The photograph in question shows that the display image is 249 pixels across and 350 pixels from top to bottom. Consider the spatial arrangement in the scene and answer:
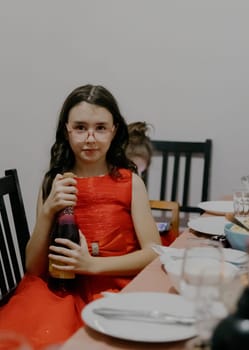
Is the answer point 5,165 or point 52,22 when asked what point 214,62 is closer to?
point 52,22

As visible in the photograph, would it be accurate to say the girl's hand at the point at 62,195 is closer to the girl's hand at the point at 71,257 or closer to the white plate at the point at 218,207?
the girl's hand at the point at 71,257

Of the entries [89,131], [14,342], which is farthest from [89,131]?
[14,342]

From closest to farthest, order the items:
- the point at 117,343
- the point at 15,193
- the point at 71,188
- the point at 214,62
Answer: the point at 117,343 < the point at 71,188 < the point at 15,193 < the point at 214,62

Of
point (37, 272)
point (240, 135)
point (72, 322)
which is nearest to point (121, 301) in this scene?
point (72, 322)

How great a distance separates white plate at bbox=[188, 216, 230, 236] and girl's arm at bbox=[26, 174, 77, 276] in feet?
1.31

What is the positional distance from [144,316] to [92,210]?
678 mm

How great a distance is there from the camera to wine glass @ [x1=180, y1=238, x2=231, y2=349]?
2.13ft

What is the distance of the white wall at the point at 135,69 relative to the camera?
276 centimetres

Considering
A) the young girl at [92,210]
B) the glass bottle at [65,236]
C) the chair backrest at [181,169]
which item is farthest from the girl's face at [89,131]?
the chair backrest at [181,169]

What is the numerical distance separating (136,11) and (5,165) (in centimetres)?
108

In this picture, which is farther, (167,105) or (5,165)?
(5,165)

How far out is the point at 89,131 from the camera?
4.83 feet

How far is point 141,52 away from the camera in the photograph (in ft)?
9.28

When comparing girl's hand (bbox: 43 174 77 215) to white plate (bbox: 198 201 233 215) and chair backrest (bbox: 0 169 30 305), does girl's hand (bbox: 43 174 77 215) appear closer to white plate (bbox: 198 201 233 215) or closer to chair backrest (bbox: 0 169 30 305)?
chair backrest (bbox: 0 169 30 305)
